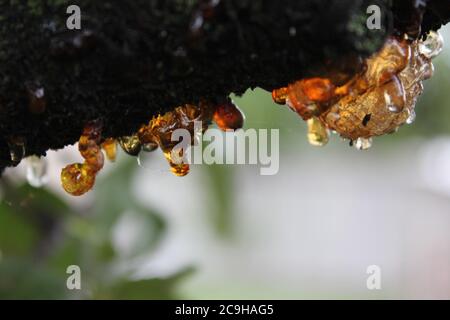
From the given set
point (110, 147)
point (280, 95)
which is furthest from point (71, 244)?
point (280, 95)

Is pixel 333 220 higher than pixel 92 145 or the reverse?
higher

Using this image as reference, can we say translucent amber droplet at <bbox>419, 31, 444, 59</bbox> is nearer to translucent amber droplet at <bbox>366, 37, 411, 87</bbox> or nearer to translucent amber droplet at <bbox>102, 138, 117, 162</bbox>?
translucent amber droplet at <bbox>366, 37, 411, 87</bbox>

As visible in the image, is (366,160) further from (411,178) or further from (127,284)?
(127,284)

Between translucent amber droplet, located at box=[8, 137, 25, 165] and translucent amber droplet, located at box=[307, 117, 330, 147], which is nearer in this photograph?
translucent amber droplet, located at box=[8, 137, 25, 165]

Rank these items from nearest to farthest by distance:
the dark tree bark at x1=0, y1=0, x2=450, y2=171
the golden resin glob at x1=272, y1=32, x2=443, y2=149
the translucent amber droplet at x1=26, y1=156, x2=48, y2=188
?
the dark tree bark at x1=0, y1=0, x2=450, y2=171, the golden resin glob at x1=272, y1=32, x2=443, y2=149, the translucent amber droplet at x1=26, y1=156, x2=48, y2=188

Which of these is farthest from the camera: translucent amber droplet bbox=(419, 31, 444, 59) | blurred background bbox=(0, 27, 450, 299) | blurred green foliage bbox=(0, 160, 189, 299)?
blurred background bbox=(0, 27, 450, 299)

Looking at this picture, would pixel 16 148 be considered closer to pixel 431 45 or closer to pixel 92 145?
pixel 92 145

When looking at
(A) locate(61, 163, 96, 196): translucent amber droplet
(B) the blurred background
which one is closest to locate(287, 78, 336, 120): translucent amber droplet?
(A) locate(61, 163, 96, 196): translucent amber droplet
